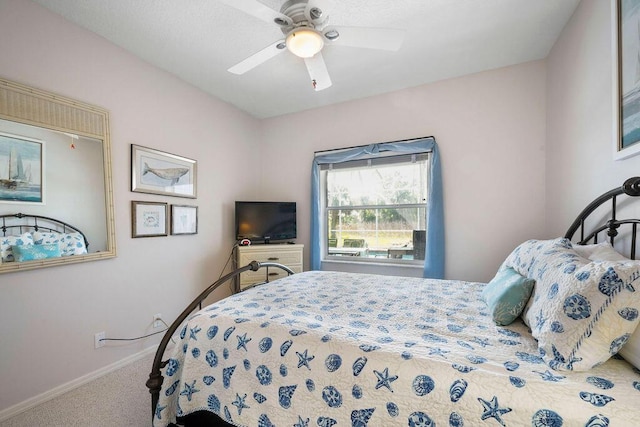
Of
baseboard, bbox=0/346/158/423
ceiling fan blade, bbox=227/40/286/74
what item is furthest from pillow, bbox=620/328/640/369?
baseboard, bbox=0/346/158/423

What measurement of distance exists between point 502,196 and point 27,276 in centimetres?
386

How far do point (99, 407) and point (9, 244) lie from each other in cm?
120

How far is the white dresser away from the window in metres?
0.47

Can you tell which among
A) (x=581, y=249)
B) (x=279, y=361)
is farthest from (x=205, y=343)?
(x=581, y=249)

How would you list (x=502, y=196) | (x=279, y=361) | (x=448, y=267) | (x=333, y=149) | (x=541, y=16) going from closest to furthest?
1. (x=279, y=361)
2. (x=541, y=16)
3. (x=502, y=196)
4. (x=448, y=267)
5. (x=333, y=149)

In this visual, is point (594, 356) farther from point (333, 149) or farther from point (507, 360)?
point (333, 149)

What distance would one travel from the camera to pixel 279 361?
3.62 feet

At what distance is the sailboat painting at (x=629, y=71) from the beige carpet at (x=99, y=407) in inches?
120

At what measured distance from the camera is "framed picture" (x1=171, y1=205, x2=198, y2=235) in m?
2.74

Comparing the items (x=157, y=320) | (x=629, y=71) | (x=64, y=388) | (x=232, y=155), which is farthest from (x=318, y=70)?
(x=64, y=388)

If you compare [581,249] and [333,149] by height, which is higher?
[333,149]

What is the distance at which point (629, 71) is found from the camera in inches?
50.4

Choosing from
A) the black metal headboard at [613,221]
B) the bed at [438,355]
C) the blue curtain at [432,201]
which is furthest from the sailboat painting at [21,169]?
the black metal headboard at [613,221]

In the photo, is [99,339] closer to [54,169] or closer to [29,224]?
[29,224]
